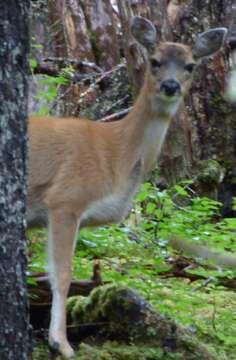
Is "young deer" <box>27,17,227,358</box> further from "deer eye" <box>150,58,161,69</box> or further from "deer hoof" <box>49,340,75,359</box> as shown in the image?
"deer hoof" <box>49,340,75,359</box>

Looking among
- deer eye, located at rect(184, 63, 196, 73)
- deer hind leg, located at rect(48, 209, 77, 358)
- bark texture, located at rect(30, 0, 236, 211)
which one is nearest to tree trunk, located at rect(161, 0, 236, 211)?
bark texture, located at rect(30, 0, 236, 211)

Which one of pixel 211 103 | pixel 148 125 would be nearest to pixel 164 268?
pixel 148 125

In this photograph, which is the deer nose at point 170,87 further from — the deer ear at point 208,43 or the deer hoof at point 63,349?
the deer hoof at point 63,349

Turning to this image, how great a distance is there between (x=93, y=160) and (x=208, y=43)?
1855 millimetres

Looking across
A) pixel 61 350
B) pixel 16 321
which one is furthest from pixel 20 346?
pixel 61 350

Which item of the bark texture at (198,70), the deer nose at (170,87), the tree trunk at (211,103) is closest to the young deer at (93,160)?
the deer nose at (170,87)

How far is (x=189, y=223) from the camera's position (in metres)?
9.49

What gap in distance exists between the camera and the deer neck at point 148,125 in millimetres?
7371

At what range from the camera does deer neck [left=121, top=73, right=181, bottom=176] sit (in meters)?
7.37

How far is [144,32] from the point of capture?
8.04 meters

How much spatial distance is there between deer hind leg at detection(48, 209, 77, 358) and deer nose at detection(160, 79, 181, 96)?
4.70 ft

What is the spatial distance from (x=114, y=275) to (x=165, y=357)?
1552mm

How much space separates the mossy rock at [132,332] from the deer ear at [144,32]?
2.88 metres

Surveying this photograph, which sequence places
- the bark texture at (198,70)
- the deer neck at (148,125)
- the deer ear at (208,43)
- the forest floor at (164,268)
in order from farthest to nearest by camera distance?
the bark texture at (198,70) < the deer ear at (208,43) < the deer neck at (148,125) < the forest floor at (164,268)
